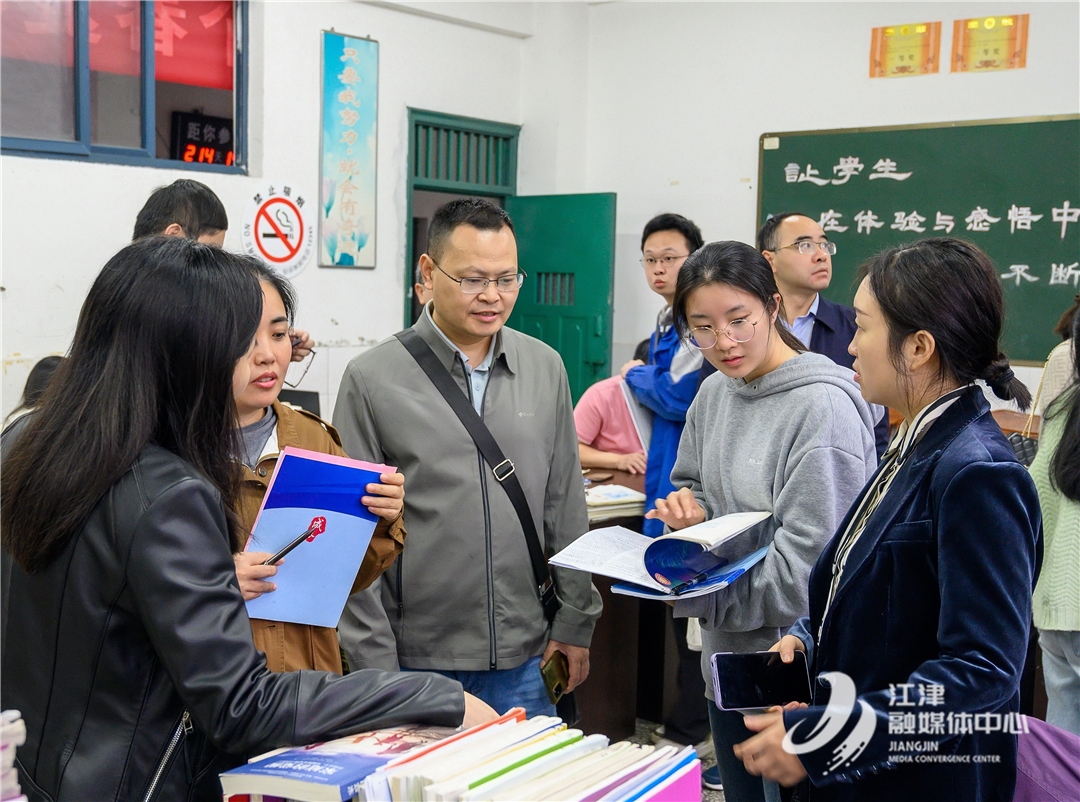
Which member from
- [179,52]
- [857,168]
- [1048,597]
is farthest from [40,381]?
[857,168]

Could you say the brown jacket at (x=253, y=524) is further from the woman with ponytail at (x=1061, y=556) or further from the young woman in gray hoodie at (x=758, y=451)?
the woman with ponytail at (x=1061, y=556)

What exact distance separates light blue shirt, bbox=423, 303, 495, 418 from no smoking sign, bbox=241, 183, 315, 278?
327 centimetres

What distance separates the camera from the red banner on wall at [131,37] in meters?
4.33

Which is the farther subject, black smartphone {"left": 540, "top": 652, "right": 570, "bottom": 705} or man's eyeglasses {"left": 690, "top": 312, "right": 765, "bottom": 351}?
black smartphone {"left": 540, "top": 652, "right": 570, "bottom": 705}

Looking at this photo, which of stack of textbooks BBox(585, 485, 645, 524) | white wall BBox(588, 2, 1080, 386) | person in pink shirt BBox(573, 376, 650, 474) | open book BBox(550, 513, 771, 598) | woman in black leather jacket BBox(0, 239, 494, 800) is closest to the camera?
woman in black leather jacket BBox(0, 239, 494, 800)

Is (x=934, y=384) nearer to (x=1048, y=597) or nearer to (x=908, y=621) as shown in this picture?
(x=908, y=621)

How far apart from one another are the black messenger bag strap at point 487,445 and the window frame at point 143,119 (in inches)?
124

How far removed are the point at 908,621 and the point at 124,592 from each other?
950 mm

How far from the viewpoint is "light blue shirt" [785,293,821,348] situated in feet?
10.4

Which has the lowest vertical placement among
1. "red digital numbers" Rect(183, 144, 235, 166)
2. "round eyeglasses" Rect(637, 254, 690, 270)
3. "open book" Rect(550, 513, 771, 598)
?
Answer: "open book" Rect(550, 513, 771, 598)

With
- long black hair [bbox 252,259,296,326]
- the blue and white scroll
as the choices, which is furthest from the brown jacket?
the blue and white scroll

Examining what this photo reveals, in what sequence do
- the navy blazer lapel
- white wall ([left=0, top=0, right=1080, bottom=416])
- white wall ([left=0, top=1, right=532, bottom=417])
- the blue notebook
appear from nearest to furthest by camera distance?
the navy blazer lapel
the blue notebook
white wall ([left=0, top=1, right=532, bottom=417])
white wall ([left=0, top=0, right=1080, bottom=416])

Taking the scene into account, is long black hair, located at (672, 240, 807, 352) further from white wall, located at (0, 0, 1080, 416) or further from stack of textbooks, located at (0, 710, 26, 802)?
white wall, located at (0, 0, 1080, 416)

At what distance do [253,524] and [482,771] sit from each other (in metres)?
0.76
